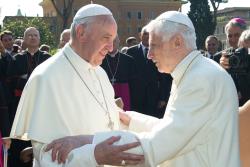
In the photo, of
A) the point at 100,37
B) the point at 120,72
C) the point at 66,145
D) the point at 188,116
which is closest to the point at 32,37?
the point at 120,72

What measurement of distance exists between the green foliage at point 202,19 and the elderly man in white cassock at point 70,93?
49.5 metres

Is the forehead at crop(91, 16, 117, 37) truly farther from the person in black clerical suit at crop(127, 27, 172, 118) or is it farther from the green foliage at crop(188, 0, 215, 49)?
the green foliage at crop(188, 0, 215, 49)

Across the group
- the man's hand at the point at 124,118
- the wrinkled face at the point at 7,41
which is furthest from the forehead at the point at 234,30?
the wrinkled face at the point at 7,41

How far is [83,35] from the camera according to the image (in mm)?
3416

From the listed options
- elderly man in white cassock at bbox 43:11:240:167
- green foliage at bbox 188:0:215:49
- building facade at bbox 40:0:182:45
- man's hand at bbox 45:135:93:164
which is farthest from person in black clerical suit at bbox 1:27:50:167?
building facade at bbox 40:0:182:45

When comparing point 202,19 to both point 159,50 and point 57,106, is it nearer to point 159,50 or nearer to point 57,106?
point 57,106

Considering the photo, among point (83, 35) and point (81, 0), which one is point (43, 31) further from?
point (83, 35)

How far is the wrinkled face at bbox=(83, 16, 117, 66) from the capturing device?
3.40 m

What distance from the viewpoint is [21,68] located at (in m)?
7.65

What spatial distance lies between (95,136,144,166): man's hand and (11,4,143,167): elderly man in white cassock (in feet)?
1.33

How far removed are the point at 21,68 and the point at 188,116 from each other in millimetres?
5202

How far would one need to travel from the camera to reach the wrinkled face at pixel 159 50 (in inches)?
118

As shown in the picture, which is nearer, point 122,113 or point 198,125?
point 198,125

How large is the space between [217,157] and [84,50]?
118cm
